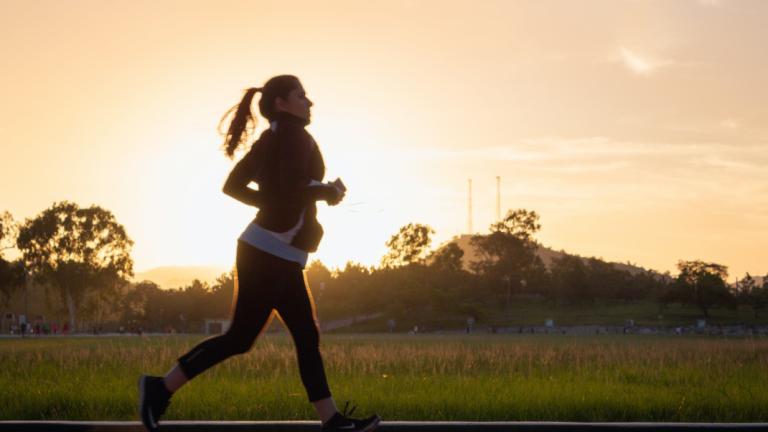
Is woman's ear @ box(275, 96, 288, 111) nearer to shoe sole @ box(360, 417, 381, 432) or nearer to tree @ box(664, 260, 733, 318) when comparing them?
shoe sole @ box(360, 417, 381, 432)

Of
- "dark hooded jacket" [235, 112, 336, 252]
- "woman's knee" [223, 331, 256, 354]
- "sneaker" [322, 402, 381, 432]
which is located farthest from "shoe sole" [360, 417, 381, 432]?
"dark hooded jacket" [235, 112, 336, 252]

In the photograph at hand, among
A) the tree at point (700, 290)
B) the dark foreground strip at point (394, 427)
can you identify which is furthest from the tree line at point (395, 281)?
the dark foreground strip at point (394, 427)

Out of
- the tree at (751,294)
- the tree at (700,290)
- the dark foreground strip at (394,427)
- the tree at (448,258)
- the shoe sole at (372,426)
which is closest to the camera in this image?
the shoe sole at (372,426)

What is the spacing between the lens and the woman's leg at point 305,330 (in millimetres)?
4965

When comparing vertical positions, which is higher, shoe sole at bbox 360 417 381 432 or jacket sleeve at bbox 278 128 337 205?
jacket sleeve at bbox 278 128 337 205

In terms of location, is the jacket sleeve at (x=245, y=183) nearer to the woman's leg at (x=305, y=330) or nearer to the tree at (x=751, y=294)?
the woman's leg at (x=305, y=330)

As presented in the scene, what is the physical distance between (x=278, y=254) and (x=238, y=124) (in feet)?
2.67

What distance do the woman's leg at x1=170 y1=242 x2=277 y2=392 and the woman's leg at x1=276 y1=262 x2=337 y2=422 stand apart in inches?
3.5

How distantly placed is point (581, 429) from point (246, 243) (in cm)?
217

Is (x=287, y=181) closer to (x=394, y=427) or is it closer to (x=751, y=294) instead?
(x=394, y=427)

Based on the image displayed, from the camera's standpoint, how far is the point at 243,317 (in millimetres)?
4977

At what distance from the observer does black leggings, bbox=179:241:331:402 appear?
16.1 ft

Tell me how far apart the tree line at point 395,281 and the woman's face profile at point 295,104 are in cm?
8236

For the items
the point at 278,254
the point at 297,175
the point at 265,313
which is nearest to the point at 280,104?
the point at 297,175
